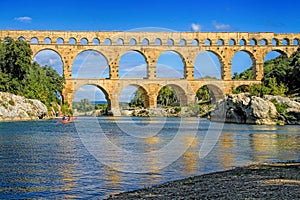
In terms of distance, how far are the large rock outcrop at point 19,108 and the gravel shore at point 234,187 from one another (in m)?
29.9

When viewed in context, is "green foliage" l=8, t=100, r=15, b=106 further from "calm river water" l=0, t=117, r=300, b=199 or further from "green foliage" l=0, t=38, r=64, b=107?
"calm river water" l=0, t=117, r=300, b=199

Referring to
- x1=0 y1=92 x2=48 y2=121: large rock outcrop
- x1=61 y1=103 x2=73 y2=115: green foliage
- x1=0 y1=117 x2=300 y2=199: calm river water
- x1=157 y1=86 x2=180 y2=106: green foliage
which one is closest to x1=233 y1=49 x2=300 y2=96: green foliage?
x1=0 y1=92 x2=48 y2=121: large rock outcrop

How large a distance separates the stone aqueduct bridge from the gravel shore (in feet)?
144

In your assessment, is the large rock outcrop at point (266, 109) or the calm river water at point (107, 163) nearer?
the calm river water at point (107, 163)

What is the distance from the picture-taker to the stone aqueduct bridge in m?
51.7

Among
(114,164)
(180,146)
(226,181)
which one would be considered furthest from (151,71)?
(226,181)

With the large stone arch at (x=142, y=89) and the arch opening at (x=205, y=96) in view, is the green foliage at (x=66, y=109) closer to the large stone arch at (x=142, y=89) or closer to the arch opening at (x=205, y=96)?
the large stone arch at (x=142, y=89)

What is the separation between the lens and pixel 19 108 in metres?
38.2

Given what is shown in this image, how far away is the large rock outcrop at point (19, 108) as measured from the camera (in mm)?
36188

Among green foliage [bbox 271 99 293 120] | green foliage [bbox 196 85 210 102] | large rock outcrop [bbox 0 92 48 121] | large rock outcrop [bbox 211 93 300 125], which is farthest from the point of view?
green foliage [bbox 196 85 210 102]

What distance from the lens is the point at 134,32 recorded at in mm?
52750

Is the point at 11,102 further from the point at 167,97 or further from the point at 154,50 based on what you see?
the point at 167,97

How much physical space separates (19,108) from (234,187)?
3332 cm

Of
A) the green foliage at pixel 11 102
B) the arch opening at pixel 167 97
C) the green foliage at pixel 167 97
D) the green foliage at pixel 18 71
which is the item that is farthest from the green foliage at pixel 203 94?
the green foliage at pixel 11 102
